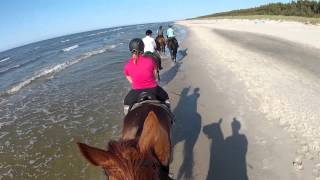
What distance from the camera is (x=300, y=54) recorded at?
1661 cm

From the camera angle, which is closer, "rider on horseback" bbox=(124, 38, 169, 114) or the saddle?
the saddle

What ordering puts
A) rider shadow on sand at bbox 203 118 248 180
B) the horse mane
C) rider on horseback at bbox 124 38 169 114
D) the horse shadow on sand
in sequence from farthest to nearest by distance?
the horse shadow on sand < rider on horseback at bbox 124 38 169 114 < rider shadow on sand at bbox 203 118 248 180 < the horse mane

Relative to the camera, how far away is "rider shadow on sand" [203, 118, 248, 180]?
625cm

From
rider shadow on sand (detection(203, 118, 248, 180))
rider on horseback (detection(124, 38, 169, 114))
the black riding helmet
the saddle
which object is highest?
the black riding helmet

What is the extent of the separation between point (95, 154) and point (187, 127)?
6769mm

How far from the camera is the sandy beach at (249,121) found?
638 cm

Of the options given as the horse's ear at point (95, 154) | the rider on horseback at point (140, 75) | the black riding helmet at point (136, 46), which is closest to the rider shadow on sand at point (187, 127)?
the rider on horseback at point (140, 75)

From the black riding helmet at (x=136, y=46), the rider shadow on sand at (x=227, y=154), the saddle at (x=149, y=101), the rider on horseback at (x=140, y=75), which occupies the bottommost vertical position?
the rider shadow on sand at (x=227, y=154)

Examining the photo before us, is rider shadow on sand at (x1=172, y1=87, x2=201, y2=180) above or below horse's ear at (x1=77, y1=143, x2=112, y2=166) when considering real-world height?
below

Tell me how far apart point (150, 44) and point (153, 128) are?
12352 mm

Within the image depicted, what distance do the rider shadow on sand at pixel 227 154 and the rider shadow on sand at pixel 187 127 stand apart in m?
0.37

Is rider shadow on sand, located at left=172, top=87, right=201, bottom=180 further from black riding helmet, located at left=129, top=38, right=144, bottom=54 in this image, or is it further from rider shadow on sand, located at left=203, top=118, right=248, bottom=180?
black riding helmet, located at left=129, top=38, right=144, bottom=54

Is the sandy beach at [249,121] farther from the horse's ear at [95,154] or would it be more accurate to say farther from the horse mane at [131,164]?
the horse's ear at [95,154]

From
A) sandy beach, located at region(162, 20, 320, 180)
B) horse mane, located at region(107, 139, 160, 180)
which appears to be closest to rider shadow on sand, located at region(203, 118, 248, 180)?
sandy beach, located at region(162, 20, 320, 180)
